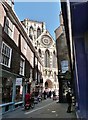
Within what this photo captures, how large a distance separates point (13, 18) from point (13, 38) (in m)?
1.62

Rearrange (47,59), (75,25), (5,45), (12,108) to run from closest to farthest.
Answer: (75,25)
(5,45)
(12,108)
(47,59)

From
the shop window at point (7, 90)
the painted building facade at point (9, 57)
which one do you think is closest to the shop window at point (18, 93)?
the painted building facade at point (9, 57)

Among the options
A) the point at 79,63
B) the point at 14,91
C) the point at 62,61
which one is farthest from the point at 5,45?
the point at 62,61

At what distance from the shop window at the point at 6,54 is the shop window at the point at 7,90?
4.03 feet

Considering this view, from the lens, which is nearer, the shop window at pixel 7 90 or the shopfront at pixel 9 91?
the shopfront at pixel 9 91

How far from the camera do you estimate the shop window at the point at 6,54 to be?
1462 cm

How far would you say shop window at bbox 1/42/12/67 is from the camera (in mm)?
14619

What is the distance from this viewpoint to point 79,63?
8.67m

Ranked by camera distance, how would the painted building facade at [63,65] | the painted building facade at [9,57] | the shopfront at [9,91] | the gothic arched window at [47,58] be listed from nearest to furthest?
Result: 1. the painted building facade at [9,57]
2. the shopfront at [9,91]
3. the painted building facade at [63,65]
4. the gothic arched window at [47,58]

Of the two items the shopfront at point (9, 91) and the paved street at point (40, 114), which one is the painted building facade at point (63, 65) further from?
the paved street at point (40, 114)

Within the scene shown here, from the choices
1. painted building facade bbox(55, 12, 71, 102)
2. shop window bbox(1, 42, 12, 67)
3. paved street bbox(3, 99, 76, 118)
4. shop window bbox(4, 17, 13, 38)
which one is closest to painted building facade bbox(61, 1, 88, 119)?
paved street bbox(3, 99, 76, 118)

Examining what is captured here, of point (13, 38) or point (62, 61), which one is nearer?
point (13, 38)

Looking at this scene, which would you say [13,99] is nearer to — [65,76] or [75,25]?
[65,76]

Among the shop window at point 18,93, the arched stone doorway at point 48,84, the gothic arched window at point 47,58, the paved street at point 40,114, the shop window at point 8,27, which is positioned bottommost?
the paved street at point 40,114
